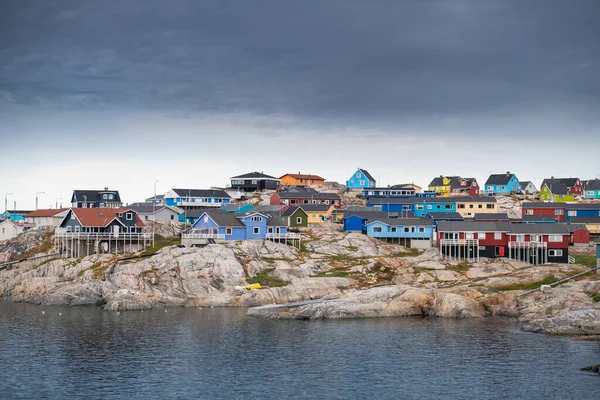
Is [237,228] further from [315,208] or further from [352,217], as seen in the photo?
[315,208]

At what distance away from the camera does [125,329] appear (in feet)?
247

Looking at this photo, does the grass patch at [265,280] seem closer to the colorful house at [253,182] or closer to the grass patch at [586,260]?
the grass patch at [586,260]

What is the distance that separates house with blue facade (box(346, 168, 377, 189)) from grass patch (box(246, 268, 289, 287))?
8419 cm

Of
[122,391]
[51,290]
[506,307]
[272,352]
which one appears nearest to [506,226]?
[506,307]

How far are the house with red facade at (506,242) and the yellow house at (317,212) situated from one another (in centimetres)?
2972

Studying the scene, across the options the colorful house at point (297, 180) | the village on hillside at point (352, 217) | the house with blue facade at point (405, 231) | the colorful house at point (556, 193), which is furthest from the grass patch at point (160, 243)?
the colorful house at point (556, 193)

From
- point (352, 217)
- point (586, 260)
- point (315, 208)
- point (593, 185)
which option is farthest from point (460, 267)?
point (593, 185)

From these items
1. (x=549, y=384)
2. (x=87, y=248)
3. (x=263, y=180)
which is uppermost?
(x=263, y=180)

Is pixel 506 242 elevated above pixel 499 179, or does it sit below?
below

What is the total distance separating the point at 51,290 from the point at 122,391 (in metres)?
48.9

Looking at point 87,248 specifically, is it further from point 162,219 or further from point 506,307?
point 506,307

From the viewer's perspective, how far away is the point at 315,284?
9294cm

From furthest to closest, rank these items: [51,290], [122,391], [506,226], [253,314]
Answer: [506,226], [51,290], [253,314], [122,391]

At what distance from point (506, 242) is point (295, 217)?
37651mm
